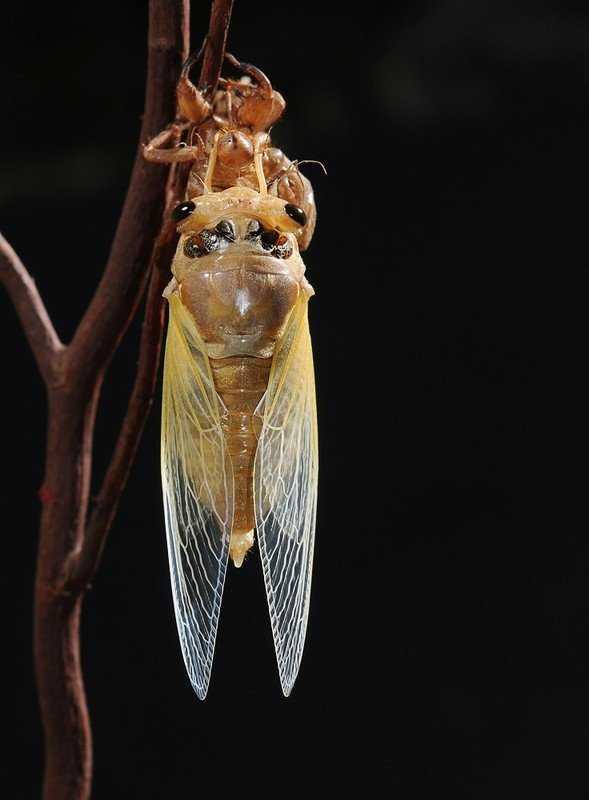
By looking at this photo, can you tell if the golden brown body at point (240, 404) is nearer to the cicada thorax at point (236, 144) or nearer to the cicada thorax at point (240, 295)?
the cicada thorax at point (240, 295)

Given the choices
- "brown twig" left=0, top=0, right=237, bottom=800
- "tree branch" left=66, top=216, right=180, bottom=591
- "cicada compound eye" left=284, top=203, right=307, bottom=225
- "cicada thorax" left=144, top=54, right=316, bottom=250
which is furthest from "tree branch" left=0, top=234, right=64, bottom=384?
"cicada compound eye" left=284, top=203, right=307, bottom=225

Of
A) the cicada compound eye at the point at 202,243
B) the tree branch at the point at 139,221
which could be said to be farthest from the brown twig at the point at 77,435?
the cicada compound eye at the point at 202,243

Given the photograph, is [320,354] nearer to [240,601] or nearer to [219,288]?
[240,601]

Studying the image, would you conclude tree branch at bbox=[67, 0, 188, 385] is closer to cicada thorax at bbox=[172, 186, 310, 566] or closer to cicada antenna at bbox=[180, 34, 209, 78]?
cicada antenna at bbox=[180, 34, 209, 78]

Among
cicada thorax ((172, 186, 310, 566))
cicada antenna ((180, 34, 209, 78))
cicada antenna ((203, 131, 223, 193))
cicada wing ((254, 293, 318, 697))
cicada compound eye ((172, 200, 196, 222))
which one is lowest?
cicada wing ((254, 293, 318, 697))

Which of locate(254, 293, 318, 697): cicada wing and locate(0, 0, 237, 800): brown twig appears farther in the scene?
locate(0, 0, 237, 800): brown twig

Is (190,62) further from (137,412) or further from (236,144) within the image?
(137,412)

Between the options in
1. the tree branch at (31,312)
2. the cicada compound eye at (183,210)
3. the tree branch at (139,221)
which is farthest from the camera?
the tree branch at (31,312)

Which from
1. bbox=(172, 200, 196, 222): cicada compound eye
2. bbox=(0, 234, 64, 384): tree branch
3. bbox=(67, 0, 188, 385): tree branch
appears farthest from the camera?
bbox=(0, 234, 64, 384): tree branch
